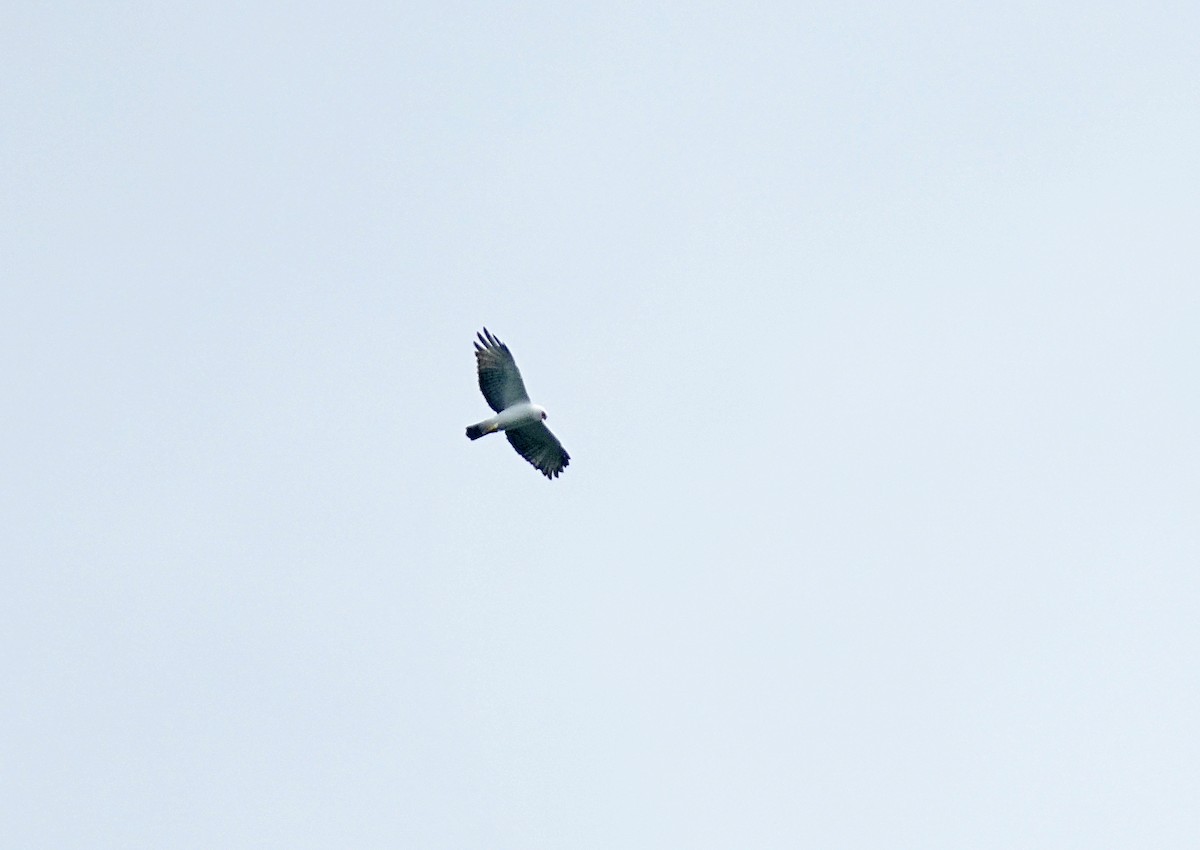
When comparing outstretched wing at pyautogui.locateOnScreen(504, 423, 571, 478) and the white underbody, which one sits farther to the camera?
outstretched wing at pyautogui.locateOnScreen(504, 423, 571, 478)

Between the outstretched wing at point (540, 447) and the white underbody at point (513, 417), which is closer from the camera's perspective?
the white underbody at point (513, 417)

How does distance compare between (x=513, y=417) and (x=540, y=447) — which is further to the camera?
(x=540, y=447)
